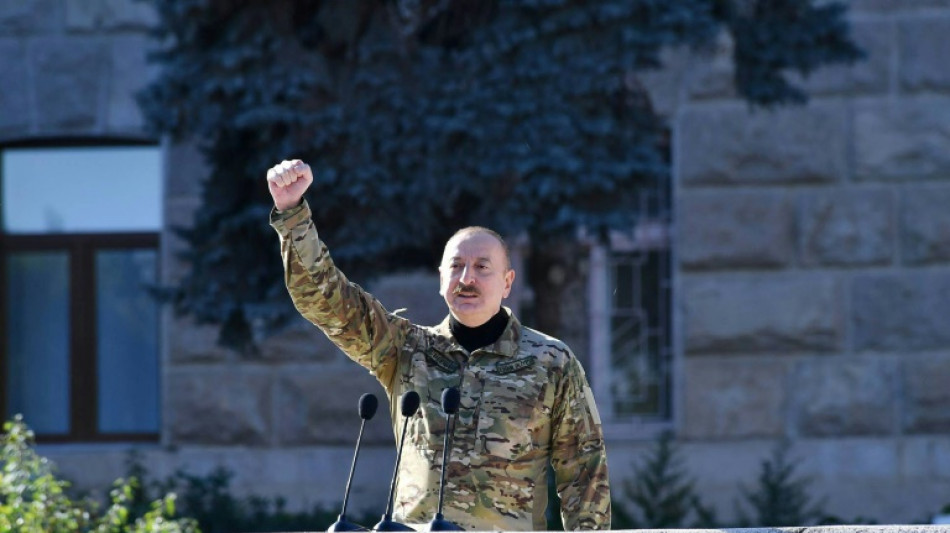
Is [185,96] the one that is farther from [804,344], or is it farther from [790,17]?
[804,344]

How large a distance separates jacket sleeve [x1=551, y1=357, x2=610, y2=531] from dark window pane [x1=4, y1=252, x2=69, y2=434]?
6.90 meters

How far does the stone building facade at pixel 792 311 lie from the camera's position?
10.3 meters

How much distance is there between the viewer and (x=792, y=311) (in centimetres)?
1034

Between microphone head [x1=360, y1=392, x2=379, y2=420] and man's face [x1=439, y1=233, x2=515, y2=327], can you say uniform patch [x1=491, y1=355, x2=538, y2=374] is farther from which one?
microphone head [x1=360, y1=392, x2=379, y2=420]

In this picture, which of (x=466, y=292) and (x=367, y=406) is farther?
(x=466, y=292)

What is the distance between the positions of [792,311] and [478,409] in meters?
5.86

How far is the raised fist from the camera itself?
4508 millimetres

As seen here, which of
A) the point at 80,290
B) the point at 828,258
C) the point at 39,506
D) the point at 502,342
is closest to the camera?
the point at 502,342

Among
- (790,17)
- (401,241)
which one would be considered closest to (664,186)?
(790,17)

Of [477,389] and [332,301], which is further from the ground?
[332,301]

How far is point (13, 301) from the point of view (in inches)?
443

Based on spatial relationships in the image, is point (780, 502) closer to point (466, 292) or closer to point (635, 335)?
point (635, 335)

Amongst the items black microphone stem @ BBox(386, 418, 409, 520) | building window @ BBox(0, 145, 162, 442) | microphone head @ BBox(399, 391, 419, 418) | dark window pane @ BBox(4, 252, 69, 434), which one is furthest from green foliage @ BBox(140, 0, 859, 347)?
microphone head @ BBox(399, 391, 419, 418)

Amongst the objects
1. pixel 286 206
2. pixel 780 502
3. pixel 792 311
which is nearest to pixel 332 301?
pixel 286 206
